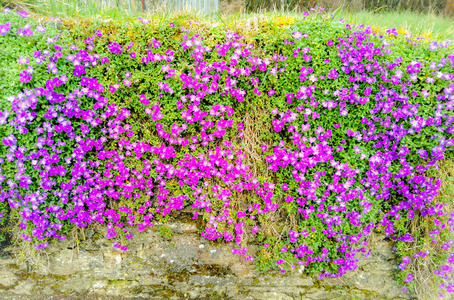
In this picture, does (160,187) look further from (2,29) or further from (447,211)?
(447,211)

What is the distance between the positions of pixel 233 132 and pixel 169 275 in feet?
6.08

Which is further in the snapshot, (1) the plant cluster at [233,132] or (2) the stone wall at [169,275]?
(2) the stone wall at [169,275]

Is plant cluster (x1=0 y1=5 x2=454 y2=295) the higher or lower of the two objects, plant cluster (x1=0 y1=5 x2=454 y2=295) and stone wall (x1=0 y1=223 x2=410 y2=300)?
the higher

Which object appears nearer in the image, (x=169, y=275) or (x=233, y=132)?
(x=233, y=132)

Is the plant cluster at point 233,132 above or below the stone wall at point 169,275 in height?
above

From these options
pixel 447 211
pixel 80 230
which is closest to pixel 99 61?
pixel 80 230

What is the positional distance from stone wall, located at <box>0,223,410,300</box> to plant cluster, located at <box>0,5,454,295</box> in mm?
214

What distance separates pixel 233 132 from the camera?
9.26 ft

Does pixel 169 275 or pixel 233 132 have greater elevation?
pixel 233 132

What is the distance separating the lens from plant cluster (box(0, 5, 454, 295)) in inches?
101

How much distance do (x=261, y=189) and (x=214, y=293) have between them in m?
1.40

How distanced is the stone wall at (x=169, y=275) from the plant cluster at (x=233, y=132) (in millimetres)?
214

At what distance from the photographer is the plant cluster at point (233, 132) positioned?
2553 millimetres

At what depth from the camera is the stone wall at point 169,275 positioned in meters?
2.94
